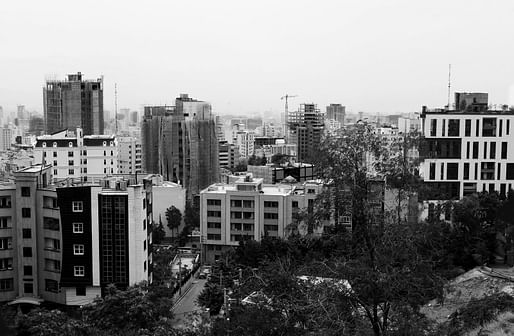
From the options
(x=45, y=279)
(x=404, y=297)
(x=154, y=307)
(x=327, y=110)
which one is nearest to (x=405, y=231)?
(x=404, y=297)

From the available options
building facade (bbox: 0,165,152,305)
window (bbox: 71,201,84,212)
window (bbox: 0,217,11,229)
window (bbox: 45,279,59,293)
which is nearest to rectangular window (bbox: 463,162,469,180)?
building facade (bbox: 0,165,152,305)

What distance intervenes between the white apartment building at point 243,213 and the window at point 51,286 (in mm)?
4222

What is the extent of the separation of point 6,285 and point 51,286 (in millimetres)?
541

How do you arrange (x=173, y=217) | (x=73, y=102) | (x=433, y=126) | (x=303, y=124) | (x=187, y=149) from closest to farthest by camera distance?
(x=433, y=126) < (x=173, y=217) < (x=187, y=149) < (x=73, y=102) < (x=303, y=124)

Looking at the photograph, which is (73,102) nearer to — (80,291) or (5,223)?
(5,223)

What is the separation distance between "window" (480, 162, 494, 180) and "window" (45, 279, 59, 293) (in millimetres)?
6689

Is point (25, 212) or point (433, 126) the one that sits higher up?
point (433, 126)

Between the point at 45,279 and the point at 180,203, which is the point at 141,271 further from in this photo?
the point at 180,203

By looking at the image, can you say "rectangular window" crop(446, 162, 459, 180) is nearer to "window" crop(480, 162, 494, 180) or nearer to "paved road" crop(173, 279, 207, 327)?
"window" crop(480, 162, 494, 180)

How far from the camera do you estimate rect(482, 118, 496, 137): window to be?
34.1 feet

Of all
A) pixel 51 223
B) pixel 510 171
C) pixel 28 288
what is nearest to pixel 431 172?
pixel 510 171

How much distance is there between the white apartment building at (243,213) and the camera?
11586mm

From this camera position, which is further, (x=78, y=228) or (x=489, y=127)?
(x=489, y=127)

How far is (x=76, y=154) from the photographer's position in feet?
54.3
